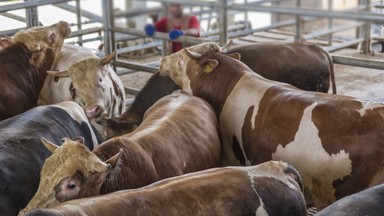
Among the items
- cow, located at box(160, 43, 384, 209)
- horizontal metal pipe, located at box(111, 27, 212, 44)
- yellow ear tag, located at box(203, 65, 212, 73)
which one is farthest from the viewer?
horizontal metal pipe, located at box(111, 27, 212, 44)

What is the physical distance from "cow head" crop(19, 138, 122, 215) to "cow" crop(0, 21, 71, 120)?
183 cm

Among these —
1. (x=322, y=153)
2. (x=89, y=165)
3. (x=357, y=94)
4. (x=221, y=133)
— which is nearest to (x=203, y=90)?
(x=221, y=133)

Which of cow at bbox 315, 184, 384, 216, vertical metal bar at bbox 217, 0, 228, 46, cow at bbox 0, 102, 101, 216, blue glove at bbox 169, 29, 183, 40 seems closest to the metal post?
blue glove at bbox 169, 29, 183, 40

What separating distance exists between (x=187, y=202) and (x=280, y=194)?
436 mm

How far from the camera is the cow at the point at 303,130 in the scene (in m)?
3.66

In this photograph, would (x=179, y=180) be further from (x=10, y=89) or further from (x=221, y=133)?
(x=10, y=89)

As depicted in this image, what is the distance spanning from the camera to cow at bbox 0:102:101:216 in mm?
3611

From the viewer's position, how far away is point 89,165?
10.6 ft

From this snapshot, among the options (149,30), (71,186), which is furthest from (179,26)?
(71,186)

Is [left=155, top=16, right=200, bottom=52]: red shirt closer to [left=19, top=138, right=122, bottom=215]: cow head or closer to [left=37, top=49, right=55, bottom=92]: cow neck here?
[left=37, top=49, right=55, bottom=92]: cow neck

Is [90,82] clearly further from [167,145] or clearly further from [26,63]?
[167,145]

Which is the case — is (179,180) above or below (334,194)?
above

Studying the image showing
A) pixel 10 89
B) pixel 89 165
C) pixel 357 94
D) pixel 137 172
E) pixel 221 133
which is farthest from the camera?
pixel 357 94

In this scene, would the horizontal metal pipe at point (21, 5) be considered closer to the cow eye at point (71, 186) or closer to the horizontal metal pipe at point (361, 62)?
the horizontal metal pipe at point (361, 62)
